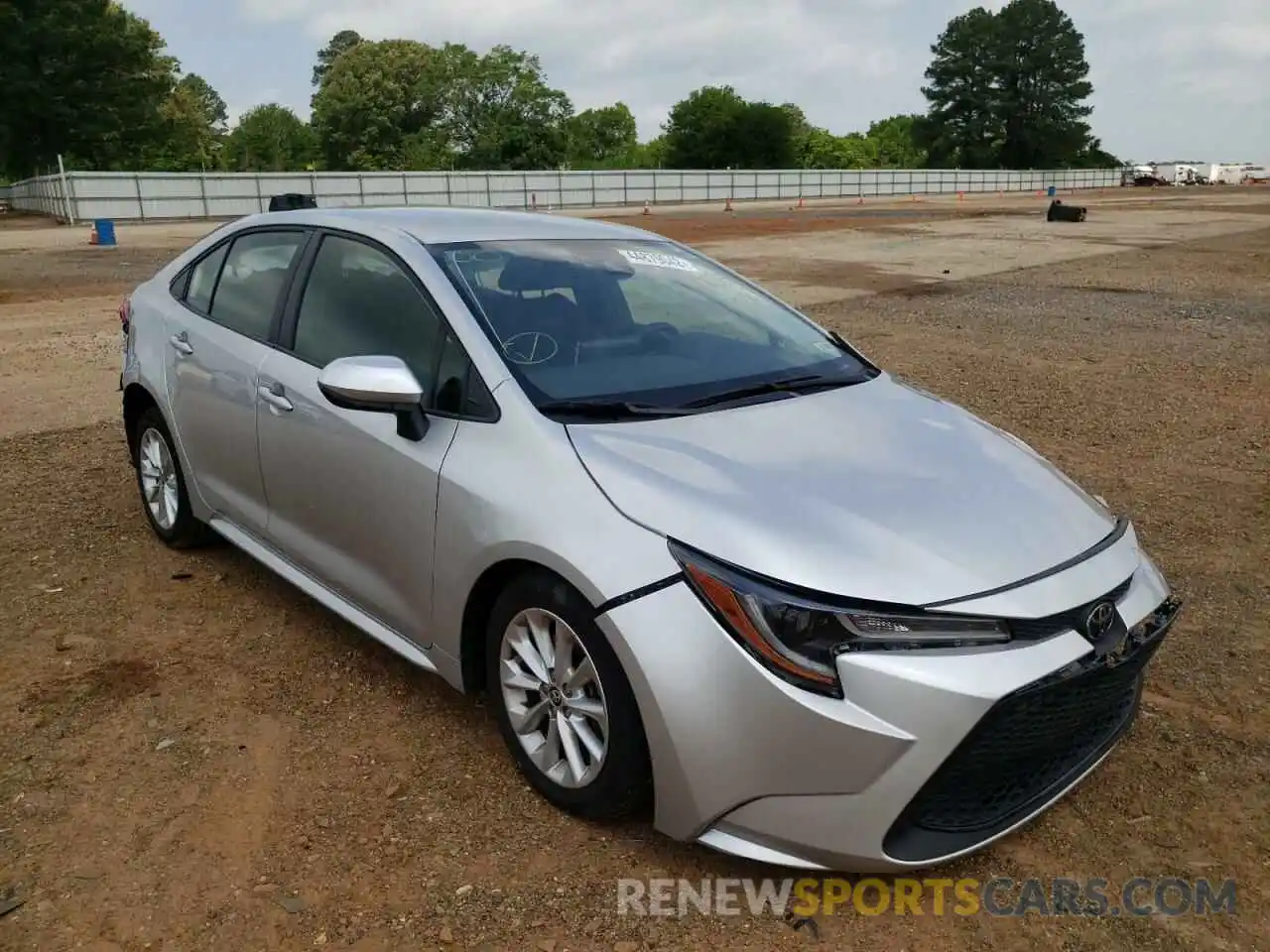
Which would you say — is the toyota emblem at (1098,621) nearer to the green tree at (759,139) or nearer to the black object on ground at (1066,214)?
the black object on ground at (1066,214)

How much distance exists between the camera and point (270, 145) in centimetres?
9412

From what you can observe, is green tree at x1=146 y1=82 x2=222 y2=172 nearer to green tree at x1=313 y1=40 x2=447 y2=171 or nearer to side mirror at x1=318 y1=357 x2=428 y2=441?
green tree at x1=313 y1=40 x2=447 y2=171

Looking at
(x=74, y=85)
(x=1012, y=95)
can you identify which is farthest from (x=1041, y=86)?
(x=74, y=85)

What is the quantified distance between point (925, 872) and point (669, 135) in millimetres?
89781

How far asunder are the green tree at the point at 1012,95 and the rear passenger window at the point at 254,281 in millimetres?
106525

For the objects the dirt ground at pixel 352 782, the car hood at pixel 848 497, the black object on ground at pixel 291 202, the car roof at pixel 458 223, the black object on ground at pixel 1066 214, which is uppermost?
the black object on ground at pixel 291 202

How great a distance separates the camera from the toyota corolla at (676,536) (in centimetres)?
238

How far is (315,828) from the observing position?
2.91 m

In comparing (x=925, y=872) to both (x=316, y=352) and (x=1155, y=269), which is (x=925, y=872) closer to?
(x=316, y=352)

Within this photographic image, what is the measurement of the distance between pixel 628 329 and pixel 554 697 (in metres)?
1.28

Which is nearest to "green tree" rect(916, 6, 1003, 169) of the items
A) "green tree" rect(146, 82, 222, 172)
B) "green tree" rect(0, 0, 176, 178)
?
"green tree" rect(146, 82, 222, 172)

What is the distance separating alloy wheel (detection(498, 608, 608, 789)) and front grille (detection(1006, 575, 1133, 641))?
98 cm

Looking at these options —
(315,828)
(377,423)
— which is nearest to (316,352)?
(377,423)

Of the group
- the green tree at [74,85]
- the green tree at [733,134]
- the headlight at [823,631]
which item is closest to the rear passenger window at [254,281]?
the headlight at [823,631]
